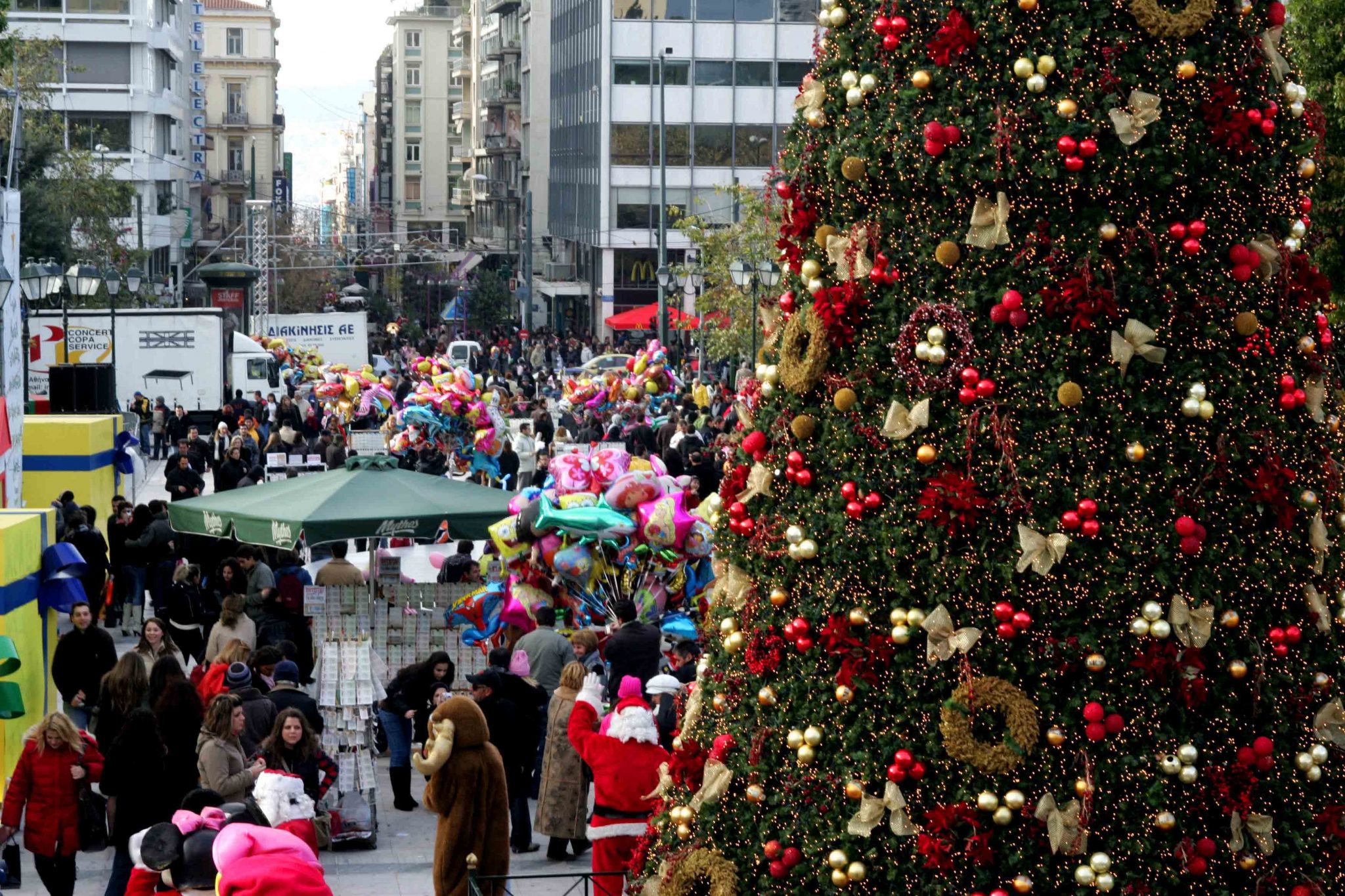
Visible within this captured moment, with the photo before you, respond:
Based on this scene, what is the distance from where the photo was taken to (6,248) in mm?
21922

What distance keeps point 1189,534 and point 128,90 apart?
3016 inches

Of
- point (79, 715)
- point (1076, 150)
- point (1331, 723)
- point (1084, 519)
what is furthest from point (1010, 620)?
point (79, 715)

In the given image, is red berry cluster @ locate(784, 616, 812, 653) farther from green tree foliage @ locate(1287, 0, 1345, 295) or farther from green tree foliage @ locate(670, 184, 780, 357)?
green tree foliage @ locate(670, 184, 780, 357)

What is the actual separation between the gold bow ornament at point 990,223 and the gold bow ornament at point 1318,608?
64.6 inches

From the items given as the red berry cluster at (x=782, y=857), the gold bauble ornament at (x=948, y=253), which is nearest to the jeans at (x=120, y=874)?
the red berry cluster at (x=782, y=857)

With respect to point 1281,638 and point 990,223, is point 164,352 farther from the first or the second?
point 1281,638

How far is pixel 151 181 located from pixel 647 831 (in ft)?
250

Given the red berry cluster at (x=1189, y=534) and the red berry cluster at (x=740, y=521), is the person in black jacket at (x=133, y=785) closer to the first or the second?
the red berry cluster at (x=740, y=521)

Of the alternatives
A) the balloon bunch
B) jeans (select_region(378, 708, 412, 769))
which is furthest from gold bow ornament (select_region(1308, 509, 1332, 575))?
the balloon bunch

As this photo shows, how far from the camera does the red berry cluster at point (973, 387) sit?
6812mm

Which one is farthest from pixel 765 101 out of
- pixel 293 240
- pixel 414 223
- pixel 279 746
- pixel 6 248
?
pixel 414 223

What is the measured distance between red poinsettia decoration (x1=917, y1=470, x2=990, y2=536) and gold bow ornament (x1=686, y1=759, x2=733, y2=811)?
55.6 inches

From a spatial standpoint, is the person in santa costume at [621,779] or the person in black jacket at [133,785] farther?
the person in santa costume at [621,779]

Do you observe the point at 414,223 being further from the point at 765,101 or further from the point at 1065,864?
the point at 1065,864
